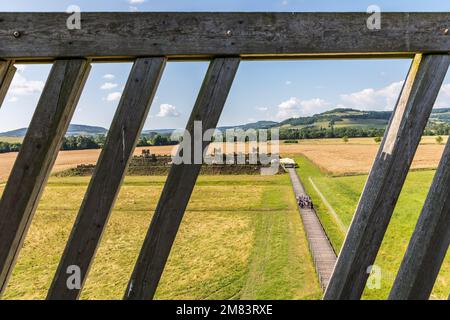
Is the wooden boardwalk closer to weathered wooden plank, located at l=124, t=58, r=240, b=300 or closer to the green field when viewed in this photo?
the green field

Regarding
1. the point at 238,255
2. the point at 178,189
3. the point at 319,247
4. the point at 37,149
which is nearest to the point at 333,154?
the point at 178,189

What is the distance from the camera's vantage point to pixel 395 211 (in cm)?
285

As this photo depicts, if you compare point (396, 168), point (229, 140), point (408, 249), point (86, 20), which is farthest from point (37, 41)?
point (408, 249)

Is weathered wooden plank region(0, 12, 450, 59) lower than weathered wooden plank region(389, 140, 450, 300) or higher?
higher

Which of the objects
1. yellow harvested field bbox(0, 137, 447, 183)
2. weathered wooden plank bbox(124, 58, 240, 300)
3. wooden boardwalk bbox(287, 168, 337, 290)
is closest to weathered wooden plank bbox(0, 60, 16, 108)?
yellow harvested field bbox(0, 137, 447, 183)

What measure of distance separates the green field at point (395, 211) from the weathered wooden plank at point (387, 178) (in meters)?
0.40

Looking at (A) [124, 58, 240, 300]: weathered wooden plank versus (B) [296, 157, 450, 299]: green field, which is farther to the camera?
(B) [296, 157, 450, 299]: green field

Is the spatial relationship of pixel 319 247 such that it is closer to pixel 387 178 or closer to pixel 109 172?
pixel 387 178

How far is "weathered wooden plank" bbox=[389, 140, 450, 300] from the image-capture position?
5.04 feet

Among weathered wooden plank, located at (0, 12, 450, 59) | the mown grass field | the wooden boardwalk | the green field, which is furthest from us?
the wooden boardwalk

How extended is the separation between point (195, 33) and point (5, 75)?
1091mm

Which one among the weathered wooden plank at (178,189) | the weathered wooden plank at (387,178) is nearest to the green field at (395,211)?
the weathered wooden plank at (387,178)
